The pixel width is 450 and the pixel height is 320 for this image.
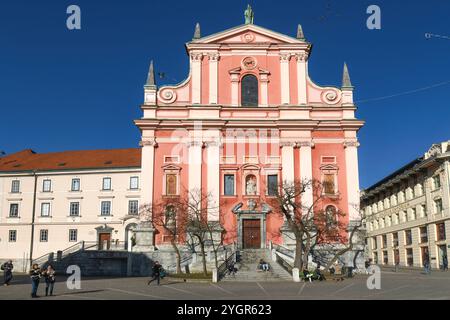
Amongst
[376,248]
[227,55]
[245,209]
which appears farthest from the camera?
[376,248]

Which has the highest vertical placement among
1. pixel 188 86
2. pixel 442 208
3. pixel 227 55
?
pixel 227 55

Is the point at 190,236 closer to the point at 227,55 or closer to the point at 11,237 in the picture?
the point at 227,55

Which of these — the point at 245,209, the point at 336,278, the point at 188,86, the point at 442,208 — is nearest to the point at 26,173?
the point at 188,86

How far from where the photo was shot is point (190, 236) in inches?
1583

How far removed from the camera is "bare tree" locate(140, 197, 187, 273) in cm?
3941

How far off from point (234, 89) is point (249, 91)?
134 cm

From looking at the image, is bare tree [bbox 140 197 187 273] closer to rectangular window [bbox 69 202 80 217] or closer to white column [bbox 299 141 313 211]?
white column [bbox 299 141 313 211]

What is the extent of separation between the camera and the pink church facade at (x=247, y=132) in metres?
42.6

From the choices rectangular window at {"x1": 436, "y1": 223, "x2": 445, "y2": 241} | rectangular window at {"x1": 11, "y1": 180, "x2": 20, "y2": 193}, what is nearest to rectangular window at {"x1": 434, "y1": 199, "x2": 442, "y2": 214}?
rectangular window at {"x1": 436, "y1": 223, "x2": 445, "y2": 241}

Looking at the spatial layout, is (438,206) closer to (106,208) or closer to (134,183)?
(134,183)

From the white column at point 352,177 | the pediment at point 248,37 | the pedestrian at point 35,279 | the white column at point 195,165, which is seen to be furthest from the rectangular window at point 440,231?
the pedestrian at point 35,279

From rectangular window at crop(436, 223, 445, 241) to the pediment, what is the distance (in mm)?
23692
